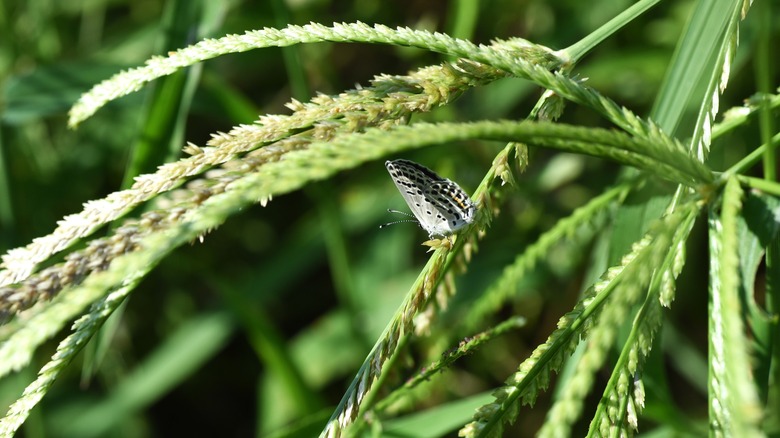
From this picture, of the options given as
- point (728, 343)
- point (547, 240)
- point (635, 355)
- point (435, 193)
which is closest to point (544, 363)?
point (635, 355)

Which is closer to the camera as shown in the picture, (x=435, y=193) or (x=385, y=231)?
(x=435, y=193)

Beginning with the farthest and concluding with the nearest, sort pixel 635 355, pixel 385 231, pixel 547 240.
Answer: pixel 385 231, pixel 547 240, pixel 635 355

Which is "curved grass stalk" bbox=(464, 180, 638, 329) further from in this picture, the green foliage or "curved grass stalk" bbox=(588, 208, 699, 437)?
"curved grass stalk" bbox=(588, 208, 699, 437)

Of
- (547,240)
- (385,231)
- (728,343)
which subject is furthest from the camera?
(385,231)

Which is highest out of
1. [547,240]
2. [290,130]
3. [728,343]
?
[290,130]

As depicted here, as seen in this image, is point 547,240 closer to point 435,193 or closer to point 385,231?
point 435,193

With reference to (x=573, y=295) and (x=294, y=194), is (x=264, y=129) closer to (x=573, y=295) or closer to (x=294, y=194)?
(x=573, y=295)

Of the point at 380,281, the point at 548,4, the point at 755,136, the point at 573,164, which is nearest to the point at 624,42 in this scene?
the point at 548,4

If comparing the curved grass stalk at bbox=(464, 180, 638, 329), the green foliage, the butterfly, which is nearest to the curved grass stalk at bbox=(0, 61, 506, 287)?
the green foliage
